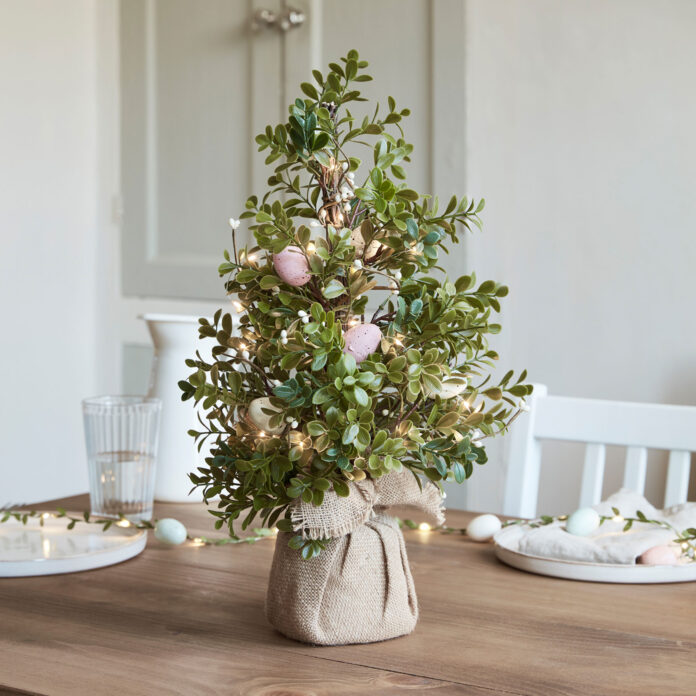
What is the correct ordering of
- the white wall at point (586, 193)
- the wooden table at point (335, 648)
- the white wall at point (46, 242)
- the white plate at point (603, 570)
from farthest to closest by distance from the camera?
the white wall at point (46, 242)
the white wall at point (586, 193)
the white plate at point (603, 570)
the wooden table at point (335, 648)

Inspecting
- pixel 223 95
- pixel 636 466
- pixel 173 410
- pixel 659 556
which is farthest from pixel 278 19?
pixel 659 556

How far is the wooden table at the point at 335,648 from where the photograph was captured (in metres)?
0.59

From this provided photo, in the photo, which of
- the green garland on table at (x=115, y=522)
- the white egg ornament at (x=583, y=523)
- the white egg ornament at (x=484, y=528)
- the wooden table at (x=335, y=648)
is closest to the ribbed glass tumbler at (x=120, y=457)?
the green garland on table at (x=115, y=522)

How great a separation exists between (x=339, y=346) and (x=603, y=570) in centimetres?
38

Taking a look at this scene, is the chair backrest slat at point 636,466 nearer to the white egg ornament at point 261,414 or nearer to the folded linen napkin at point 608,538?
the folded linen napkin at point 608,538

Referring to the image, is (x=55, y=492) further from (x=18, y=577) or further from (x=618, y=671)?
(x=618, y=671)

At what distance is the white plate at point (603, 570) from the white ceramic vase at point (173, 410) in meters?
0.46

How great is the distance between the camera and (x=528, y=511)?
4.11 feet

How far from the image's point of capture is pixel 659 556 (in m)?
0.84

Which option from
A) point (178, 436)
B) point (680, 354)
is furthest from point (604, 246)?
point (178, 436)

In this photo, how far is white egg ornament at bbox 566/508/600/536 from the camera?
91cm

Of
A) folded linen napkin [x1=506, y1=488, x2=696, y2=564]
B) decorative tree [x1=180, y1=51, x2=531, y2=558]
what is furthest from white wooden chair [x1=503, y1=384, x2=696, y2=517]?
decorative tree [x1=180, y1=51, x2=531, y2=558]

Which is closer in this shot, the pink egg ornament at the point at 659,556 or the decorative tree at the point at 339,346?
the decorative tree at the point at 339,346

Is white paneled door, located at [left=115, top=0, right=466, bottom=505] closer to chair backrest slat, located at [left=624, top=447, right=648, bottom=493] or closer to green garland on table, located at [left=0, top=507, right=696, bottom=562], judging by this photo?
chair backrest slat, located at [left=624, top=447, right=648, bottom=493]
